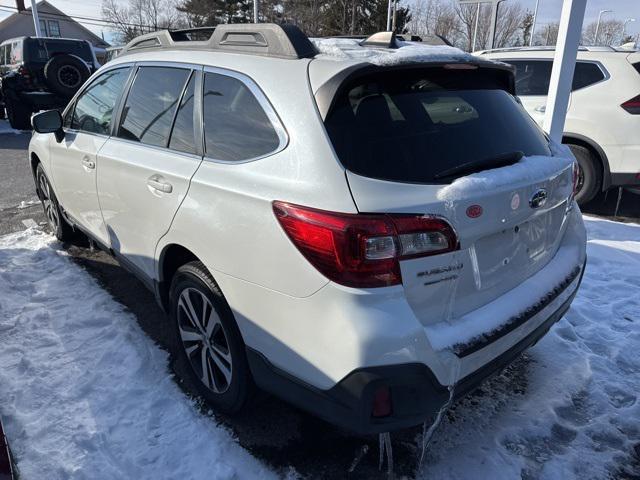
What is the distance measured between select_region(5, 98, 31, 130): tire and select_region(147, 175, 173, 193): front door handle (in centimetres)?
1265

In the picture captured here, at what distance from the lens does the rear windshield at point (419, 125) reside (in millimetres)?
1897

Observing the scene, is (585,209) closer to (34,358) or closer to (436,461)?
(436,461)

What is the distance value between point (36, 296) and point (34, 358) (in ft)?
3.06

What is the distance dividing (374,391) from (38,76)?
14.0m

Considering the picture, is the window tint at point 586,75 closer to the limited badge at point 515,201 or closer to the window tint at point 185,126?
the limited badge at point 515,201

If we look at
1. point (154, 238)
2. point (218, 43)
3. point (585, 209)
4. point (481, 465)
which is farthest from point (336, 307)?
point (585, 209)

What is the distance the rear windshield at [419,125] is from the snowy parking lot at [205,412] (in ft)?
4.48

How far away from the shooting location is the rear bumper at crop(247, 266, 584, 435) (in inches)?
69.2

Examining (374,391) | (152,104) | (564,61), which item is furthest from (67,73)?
(374,391)

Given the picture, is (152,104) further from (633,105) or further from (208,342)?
(633,105)

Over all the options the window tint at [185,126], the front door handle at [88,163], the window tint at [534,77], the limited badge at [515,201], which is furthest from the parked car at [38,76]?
the limited badge at [515,201]

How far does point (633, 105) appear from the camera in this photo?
5680 millimetres

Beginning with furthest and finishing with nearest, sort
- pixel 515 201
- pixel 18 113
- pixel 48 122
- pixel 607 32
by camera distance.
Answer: pixel 607 32, pixel 18 113, pixel 48 122, pixel 515 201

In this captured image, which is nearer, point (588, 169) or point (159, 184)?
point (159, 184)
